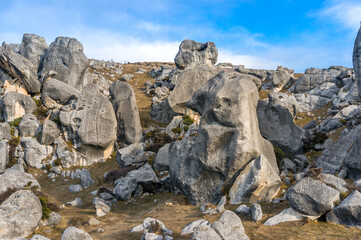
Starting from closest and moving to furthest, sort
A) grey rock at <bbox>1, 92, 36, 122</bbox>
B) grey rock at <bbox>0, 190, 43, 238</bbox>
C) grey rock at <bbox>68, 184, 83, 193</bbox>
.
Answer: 1. grey rock at <bbox>0, 190, 43, 238</bbox>
2. grey rock at <bbox>68, 184, 83, 193</bbox>
3. grey rock at <bbox>1, 92, 36, 122</bbox>

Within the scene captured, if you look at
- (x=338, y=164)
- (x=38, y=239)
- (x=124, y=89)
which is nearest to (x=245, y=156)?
(x=338, y=164)

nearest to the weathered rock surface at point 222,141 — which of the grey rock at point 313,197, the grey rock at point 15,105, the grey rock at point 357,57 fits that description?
the grey rock at point 313,197

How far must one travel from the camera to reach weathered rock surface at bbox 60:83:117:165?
32531 millimetres

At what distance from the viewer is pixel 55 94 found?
3872 centimetres

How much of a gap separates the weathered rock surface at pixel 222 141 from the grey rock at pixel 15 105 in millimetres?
26401

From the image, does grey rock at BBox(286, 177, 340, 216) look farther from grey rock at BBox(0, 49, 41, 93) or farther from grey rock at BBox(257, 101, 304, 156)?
grey rock at BBox(0, 49, 41, 93)

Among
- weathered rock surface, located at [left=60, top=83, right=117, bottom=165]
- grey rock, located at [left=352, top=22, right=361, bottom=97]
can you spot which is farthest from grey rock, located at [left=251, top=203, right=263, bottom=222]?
weathered rock surface, located at [left=60, top=83, right=117, bottom=165]

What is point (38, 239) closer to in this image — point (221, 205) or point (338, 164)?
point (221, 205)

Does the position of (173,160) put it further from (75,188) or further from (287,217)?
(75,188)

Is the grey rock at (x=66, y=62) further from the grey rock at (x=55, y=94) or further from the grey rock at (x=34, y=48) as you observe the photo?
the grey rock at (x=55, y=94)

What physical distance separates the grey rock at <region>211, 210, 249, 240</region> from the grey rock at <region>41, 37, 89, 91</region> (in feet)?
125

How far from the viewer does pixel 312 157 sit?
77.9 ft

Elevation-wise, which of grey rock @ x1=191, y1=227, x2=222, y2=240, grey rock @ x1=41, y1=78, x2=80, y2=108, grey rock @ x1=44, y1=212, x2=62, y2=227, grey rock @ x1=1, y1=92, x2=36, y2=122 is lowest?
grey rock @ x1=44, y1=212, x2=62, y2=227

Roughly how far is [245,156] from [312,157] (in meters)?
8.98
